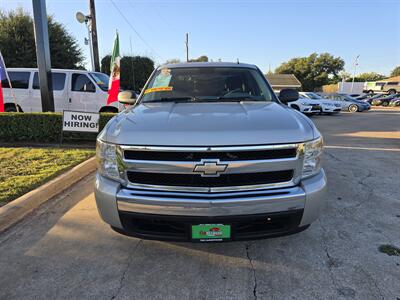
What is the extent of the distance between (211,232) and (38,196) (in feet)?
9.45

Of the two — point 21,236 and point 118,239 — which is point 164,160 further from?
point 21,236

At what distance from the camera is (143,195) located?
245cm

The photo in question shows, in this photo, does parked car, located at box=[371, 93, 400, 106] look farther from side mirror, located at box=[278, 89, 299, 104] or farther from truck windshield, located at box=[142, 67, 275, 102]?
truck windshield, located at box=[142, 67, 275, 102]

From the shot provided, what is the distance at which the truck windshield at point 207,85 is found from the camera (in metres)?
3.78

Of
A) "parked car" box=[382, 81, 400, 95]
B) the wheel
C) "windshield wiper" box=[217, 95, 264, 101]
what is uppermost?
"windshield wiper" box=[217, 95, 264, 101]

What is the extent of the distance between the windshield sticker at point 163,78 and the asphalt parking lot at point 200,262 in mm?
1799

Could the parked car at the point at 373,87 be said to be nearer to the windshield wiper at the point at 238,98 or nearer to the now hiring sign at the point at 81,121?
the now hiring sign at the point at 81,121

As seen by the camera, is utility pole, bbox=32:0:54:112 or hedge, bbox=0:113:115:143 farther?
utility pole, bbox=32:0:54:112

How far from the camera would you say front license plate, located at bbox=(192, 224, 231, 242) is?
241 centimetres

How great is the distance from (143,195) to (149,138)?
438mm

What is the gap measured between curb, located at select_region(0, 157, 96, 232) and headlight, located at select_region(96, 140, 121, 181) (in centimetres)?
175

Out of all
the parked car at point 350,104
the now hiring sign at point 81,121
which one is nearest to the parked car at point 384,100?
the parked car at point 350,104

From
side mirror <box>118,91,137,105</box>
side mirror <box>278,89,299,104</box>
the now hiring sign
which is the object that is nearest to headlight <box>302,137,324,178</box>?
side mirror <box>278,89,299,104</box>

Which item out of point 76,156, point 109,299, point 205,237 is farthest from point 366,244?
point 76,156
